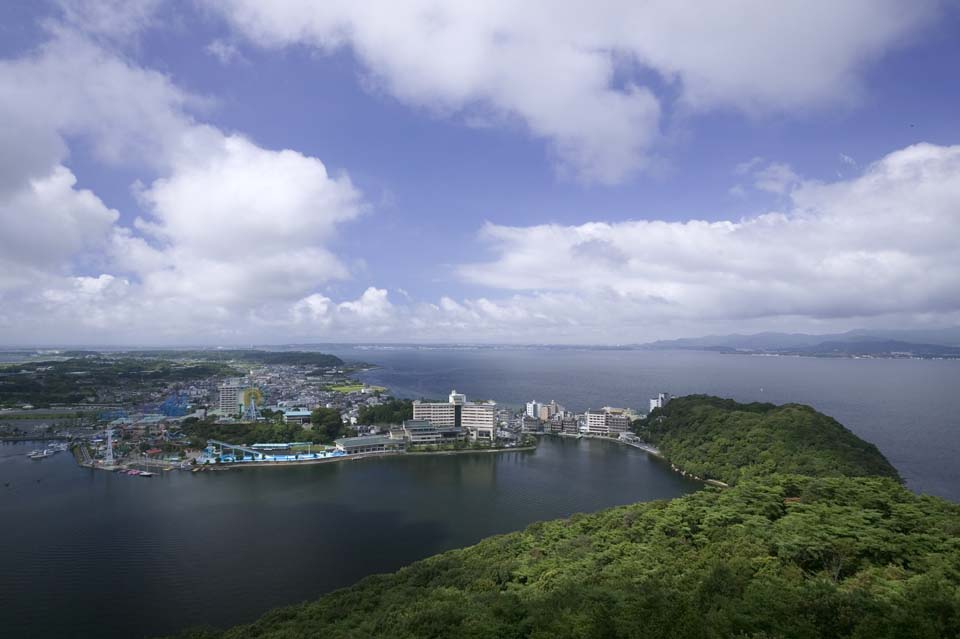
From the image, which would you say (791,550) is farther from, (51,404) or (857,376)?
(857,376)

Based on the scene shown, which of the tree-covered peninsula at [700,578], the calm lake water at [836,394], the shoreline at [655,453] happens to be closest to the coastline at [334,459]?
the shoreline at [655,453]

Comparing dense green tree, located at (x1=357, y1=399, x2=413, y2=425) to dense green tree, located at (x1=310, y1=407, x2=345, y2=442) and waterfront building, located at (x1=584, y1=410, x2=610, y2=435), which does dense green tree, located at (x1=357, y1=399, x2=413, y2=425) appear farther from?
waterfront building, located at (x1=584, y1=410, x2=610, y2=435)

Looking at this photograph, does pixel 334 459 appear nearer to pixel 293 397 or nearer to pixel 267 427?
pixel 267 427

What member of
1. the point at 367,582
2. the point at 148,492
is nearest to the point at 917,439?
the point at 367,582

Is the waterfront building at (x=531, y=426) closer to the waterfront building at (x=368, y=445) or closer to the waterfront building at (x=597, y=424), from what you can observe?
the waterfront building at (x=597, y=424)

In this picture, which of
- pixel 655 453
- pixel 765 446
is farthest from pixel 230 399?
pixel 765 446
